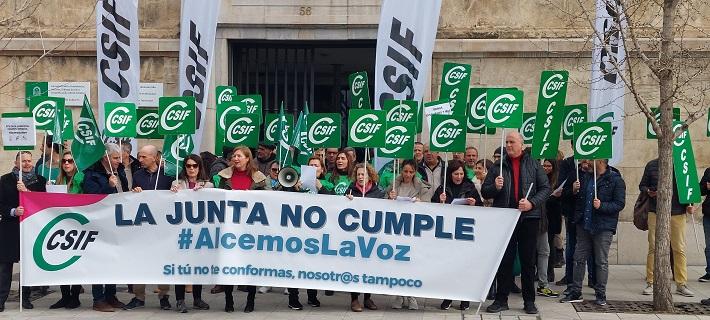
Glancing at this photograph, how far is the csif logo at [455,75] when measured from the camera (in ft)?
42.8

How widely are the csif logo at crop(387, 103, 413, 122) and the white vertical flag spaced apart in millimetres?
4008

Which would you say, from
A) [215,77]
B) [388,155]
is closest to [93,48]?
[215,77]

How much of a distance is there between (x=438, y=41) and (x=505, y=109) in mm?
5017

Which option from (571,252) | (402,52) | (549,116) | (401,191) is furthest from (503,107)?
(402,52)

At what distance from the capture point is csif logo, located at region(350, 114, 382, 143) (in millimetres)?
10695

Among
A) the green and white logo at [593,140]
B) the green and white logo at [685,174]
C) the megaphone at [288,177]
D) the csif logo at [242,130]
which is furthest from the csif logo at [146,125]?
the green and white logo at [685,174]

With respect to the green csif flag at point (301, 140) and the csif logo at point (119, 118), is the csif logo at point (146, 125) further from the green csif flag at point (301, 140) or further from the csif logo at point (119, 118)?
the green csif flag at point (301, 140)

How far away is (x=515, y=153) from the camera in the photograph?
10.6 m

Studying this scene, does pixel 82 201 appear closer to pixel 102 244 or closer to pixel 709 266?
pixel 102 244

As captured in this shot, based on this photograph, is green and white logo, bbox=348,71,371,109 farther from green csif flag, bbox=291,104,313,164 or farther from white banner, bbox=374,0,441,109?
green csif flag, bbox=291,104,313,164

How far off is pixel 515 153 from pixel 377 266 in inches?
76.2

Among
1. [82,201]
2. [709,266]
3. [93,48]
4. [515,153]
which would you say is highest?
[93,48]

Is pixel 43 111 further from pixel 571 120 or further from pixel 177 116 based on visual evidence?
pixel 571 120

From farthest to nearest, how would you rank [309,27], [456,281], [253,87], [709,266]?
[253,87] < [309,27] < [709,266] < [456,281]
